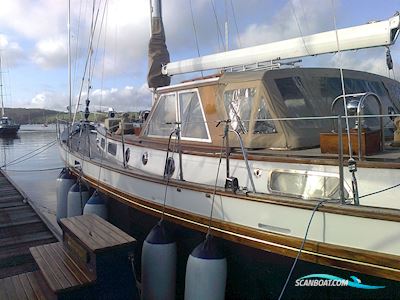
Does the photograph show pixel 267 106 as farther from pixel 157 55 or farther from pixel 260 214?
pixel 157 55

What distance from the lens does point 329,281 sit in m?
3.77

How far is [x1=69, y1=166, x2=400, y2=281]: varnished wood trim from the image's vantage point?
3404mm

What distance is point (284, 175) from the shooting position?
14.9ft

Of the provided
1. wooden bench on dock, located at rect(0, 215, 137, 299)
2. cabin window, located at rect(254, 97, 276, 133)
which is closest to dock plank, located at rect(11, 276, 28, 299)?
wooden bench on dock, located at rect(0, 215, 137, 299)

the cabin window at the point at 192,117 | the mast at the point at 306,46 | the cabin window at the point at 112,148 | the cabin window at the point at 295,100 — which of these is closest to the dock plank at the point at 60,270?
the cabin window at the point at 192,117

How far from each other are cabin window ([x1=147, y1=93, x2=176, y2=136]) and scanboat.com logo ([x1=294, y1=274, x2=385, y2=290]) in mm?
3659

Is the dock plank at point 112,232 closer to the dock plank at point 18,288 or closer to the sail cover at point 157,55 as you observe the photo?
the dock plank at point 18,288

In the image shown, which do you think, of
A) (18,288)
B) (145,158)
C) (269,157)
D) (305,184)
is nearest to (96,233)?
(18,288)

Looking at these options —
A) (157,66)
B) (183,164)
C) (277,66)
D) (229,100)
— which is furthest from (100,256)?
(157,66)

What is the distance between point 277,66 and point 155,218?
3162 mm

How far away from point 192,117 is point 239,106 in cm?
96

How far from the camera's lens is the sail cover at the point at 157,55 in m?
9.03

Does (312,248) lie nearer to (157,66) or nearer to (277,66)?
(277,66)

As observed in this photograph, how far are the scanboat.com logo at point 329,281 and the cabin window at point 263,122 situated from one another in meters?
2.10
